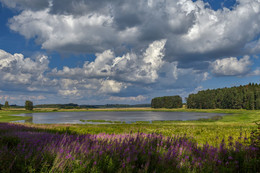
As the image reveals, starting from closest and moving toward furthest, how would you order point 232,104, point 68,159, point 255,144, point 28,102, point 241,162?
point 68,159
point 241,162
point 255,144
point 232,104
point 28,102

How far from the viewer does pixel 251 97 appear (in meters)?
120

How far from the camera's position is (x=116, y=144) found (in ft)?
15.6

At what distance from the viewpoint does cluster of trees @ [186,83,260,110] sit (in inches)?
4814

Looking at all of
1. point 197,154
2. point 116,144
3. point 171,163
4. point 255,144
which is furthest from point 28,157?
point 255,144

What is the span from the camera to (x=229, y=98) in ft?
455

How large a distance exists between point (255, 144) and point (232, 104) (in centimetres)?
15101

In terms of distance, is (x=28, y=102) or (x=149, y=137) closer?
(x=149, y=137)

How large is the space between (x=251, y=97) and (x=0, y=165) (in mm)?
141510

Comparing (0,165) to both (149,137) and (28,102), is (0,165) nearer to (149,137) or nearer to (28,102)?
(149,137)

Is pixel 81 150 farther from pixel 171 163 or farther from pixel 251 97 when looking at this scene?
pixel 251 97

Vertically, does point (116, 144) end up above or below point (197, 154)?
above

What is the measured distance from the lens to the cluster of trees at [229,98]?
12229 cm

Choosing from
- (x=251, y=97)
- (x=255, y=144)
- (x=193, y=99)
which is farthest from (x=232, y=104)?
(x=255, y=144)

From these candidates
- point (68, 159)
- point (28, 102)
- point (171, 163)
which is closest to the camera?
point (68, 159)
